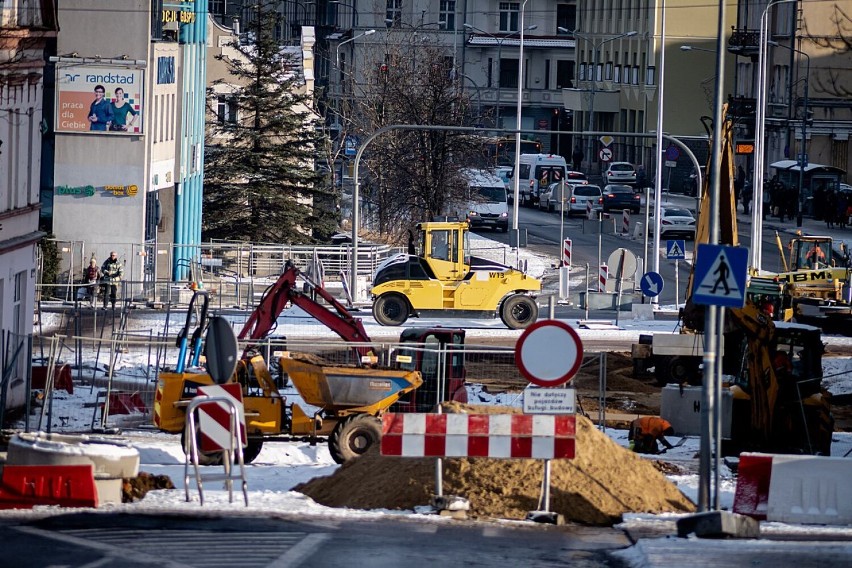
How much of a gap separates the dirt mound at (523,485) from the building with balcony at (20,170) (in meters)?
8.45

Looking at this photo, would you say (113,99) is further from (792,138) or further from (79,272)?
(792,138)

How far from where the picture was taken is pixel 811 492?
Result: 15.7 m

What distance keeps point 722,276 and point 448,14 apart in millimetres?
90096

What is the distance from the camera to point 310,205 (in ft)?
174

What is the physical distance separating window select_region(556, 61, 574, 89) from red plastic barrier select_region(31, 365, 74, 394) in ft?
275

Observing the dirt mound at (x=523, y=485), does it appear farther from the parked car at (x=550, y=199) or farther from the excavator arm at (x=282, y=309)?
the parked car at (x=550, y=199)

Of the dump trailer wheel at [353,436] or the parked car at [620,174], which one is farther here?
the parked car at [620,174]

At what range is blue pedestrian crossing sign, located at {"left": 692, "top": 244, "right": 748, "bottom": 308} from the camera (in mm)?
14859

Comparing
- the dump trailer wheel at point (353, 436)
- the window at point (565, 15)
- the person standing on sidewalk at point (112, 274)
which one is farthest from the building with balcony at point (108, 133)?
the window at point (565, 15)

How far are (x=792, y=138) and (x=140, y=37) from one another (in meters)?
36.9

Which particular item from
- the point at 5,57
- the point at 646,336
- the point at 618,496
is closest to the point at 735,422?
the point at 618,496

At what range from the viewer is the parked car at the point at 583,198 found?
69.0 metres

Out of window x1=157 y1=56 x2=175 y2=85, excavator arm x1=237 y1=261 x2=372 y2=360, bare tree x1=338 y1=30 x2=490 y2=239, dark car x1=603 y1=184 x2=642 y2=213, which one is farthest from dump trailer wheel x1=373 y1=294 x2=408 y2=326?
dark car x1=603 y1=184 x2=642 y2=213

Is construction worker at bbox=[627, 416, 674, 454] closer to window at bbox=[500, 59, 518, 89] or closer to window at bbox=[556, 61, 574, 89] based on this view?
A: window at bbox=[500, 59, 518, 89]
